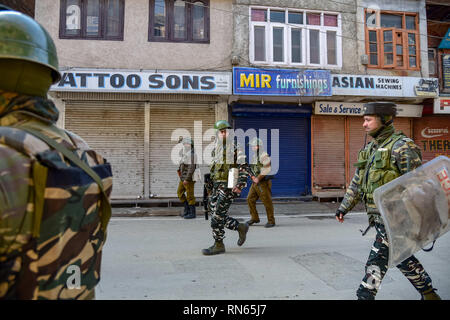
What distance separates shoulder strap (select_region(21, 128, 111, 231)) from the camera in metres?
1.23

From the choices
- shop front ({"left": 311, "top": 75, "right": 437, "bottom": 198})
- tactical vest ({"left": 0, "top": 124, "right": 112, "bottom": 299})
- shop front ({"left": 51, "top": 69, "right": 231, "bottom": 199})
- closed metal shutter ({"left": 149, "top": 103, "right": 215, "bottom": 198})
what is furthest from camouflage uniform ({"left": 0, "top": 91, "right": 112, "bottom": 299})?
shop front ({"left": 311, "top": 75, "right": 437, "bottom": 198})

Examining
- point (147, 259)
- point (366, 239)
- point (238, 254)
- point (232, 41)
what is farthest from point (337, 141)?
point (147, 259)

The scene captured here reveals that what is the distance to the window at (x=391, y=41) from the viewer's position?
40.1ft

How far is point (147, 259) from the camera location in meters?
4.50

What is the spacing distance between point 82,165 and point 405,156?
2.65m

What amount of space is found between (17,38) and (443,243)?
258 inches

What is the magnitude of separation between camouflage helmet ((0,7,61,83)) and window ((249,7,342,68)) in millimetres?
10560

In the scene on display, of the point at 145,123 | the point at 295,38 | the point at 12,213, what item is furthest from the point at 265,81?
the point at 12,213

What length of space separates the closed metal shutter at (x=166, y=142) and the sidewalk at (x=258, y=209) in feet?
3.85

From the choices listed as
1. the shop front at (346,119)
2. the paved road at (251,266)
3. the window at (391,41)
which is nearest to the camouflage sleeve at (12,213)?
the paved road at (251,266)

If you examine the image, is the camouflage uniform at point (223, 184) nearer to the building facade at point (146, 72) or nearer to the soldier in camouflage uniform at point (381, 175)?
the soldier in camouflage uniform at point (381, 175)

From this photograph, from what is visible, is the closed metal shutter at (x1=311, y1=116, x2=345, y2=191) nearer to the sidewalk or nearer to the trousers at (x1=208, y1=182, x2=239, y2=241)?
the sidewalk
